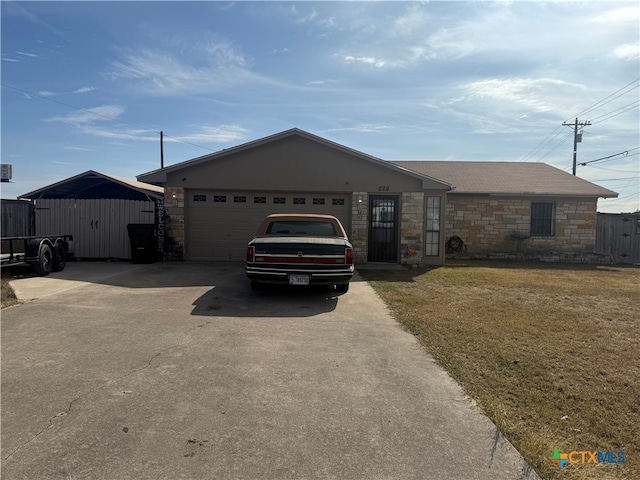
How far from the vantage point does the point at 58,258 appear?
1108cm

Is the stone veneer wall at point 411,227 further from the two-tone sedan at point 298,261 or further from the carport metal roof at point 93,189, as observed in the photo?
the carport metal roof at point 93,189

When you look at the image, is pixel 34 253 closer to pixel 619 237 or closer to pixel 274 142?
pixel 274 142

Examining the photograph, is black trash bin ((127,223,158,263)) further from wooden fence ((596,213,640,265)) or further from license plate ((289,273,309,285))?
wooden fence ((596,213,640,265))

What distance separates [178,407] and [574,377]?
393 cm

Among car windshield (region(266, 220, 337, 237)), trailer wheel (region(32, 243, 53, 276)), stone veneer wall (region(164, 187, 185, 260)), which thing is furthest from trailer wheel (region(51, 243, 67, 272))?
car windshield (region(266, 220, 337, 237))

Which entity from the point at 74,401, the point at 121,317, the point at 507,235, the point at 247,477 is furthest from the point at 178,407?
the point at 507,235

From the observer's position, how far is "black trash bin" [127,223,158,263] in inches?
511

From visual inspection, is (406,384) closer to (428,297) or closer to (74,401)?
(74,401)

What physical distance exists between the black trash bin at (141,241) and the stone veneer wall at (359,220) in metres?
6.61

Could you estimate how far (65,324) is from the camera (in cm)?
588

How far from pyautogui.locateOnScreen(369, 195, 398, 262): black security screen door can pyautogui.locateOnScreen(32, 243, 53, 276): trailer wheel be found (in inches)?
375

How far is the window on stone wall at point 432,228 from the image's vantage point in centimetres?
1390

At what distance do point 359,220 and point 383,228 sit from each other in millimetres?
1012

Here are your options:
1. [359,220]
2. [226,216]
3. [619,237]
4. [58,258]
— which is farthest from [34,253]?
[619,237]
